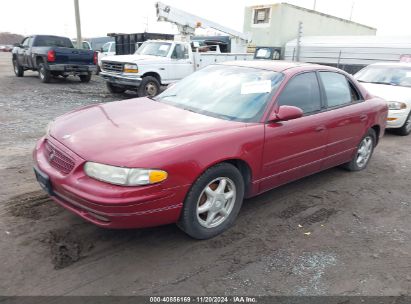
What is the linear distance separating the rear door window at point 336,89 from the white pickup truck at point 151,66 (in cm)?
609

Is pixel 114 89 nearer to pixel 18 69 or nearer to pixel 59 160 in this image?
pixel 18 69

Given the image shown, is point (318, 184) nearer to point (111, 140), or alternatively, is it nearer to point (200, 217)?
point (200, 217)

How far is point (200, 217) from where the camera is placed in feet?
10.8

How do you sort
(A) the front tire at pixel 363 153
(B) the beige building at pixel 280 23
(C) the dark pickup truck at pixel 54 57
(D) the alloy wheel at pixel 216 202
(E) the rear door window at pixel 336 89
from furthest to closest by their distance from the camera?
(B) the beige building at pixel 280 23 < (C) the dark pickup truck at pixel 54 57 < (A) the front tire at pixel 363 153 < (E) the rear door window at pixel 336 89 < (D) the alloy wheel at pixel 216 202

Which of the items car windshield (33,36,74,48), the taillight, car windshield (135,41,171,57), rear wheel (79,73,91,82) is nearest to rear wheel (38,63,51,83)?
the taillight

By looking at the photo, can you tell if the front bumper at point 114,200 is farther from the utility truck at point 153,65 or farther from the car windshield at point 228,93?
the utility truck at point 153,65

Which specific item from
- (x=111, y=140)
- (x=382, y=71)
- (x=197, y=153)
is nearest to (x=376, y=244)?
(x=197, y=153)

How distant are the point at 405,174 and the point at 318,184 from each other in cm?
170

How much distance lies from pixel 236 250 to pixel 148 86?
8599mm

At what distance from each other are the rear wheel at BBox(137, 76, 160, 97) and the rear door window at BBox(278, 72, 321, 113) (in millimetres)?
7252

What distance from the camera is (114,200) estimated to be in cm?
266

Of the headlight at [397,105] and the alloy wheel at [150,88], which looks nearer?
the headlight at [397,105]

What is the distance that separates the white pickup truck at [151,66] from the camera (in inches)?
423

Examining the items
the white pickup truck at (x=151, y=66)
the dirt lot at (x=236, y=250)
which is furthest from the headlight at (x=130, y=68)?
the dirt lot at (x=236, y=250)
